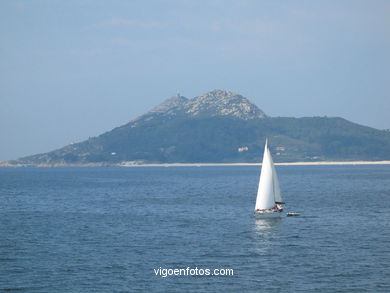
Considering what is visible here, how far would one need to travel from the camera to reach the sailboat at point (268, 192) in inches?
3511

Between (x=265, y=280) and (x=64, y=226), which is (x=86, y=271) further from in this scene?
(x=64, y=226)

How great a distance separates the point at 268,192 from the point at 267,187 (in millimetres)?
893

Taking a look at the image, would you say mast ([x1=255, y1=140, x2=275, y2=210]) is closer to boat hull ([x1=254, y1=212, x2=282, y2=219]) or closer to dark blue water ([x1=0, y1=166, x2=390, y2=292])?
boat hull ([x1=254, y1=212, x2=282, y2=219])

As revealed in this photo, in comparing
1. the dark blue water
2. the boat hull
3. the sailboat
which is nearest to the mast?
the sailboat

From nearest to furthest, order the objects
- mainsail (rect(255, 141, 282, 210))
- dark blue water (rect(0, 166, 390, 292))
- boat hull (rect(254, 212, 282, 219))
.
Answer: dark blue water (rect(0, 166, 390, 292)) → mainsail (rect(255, 141, 282, 210)) → boat hull (rect(254, 212, 282, 219))

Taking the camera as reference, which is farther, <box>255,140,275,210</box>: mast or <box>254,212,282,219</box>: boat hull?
<box>254,212,282,219</box>: boat hull

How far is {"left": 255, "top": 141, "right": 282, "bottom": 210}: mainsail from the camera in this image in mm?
89062

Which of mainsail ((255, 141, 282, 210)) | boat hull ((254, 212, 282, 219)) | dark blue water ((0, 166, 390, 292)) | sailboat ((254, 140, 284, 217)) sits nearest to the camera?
dark blue water ((0, 166, 390, 292))

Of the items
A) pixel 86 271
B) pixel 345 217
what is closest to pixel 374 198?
pixel 345 217

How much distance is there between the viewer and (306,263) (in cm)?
5484

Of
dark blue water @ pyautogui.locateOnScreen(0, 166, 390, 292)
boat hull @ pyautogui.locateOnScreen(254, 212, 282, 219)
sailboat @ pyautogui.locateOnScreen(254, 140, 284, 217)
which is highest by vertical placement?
sailboat @ pyautogui.locateOnScreen(254, 140, 284, 217)

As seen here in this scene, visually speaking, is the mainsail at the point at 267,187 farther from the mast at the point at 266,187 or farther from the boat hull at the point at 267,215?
the boat hull at the point at 267,215

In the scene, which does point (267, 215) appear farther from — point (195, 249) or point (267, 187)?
point (195, 249)

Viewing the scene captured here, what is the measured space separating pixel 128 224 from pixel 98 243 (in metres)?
17.7
